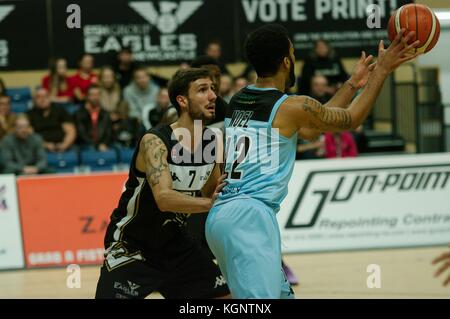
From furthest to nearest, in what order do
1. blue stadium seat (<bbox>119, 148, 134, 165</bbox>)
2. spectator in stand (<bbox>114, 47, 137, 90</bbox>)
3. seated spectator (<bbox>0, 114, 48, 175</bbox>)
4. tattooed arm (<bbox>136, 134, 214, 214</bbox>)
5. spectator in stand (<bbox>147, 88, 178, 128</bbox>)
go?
1. spectator in stand (<bbox>114, 47, 137, 90</bbox>)
2. blue stadium seat (<bbox>119, 148, 134, 165</bbox>)
3. seated spectator (<bbox>0, 114, 48, 175</bbox>)
4. spectator in stand (<bbox>147, 88, 178, 128</bbox>)
5. tattooed arm (<bbox>136, 134, 214, 214</bbox>)

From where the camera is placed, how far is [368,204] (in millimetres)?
→ 11742

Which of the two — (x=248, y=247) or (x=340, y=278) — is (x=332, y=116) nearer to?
(x=248, y=247)

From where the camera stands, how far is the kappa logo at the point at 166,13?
1538 cm

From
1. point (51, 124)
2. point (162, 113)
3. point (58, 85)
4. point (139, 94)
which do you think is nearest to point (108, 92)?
point (139, 94)

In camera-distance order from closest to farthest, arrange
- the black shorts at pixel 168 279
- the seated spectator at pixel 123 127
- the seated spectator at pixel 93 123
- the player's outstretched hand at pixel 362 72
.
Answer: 1. the player's outstretched hand at pixel 362 72
2. the black shorts at pixel 168 279
3. the seated spectator at pixel 93 123
4. the seated spectator at pixel 123 127

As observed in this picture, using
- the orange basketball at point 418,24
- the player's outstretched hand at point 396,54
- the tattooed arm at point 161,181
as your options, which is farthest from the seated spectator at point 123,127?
the player's outstretched hand at point 396,54

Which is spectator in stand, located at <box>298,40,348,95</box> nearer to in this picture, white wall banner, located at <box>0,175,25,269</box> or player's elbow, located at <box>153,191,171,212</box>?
white wall banner, located at <box>0,175,25,269</box>

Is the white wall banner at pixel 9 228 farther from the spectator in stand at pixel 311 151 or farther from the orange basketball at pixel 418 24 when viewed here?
the orange basketball at pixel 418 24

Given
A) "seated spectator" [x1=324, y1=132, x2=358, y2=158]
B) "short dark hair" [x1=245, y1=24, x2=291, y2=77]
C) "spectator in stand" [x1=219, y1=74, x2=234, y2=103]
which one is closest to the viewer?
"short dark hair" [x1=245, y1=24, x2=291, y2=77]

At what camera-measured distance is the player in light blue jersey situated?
5137 millimetres

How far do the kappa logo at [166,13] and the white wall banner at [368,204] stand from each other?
4.83 metres

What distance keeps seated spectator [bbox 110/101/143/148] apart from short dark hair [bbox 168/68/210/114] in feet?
23.9

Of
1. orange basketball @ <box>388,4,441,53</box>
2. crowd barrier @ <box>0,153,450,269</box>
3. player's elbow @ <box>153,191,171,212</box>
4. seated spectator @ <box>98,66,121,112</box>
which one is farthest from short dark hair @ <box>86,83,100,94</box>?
orange basketball @ <box>388,4,441,53</box>

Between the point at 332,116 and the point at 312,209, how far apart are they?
6367 mm
